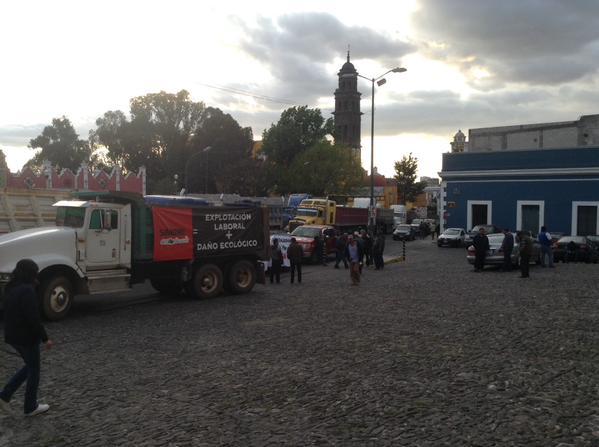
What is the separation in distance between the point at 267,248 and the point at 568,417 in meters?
12.1

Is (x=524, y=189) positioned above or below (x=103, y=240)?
above

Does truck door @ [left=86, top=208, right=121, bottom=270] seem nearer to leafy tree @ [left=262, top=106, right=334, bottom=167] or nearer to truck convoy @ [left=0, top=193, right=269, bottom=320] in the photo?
truck convoy @ [left=0, top=193, right=269, bottom=320]

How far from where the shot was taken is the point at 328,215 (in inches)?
1551

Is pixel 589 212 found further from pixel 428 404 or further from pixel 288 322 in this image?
pixel 428 404

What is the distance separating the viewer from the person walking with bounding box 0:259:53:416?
6.27 m

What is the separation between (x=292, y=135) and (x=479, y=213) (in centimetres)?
4064

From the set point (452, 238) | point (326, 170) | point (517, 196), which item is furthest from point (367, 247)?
point (326, 170)

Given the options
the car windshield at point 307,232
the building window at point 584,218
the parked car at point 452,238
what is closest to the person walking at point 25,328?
the car windshield at point 307,232

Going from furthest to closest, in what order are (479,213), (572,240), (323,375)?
(479,213)
(572,240)
(323,375)

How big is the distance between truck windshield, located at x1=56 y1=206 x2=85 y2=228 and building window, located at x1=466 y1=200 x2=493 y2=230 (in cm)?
3299

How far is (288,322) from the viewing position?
1186 cm

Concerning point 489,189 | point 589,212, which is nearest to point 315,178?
point 489,189

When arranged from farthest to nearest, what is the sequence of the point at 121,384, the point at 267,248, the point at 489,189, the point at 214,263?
1. the point at 489,189
2. the point at 267,248
3. the point at 214,263
4. the point at 121,384

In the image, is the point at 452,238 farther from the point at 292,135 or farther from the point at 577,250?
the point at 292,135
